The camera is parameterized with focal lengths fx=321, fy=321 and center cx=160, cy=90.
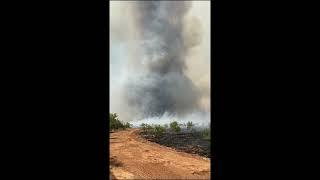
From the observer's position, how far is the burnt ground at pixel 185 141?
14.5 feet

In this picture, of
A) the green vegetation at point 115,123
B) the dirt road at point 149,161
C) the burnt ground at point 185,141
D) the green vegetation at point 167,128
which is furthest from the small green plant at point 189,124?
the green vegetation at point 115,123

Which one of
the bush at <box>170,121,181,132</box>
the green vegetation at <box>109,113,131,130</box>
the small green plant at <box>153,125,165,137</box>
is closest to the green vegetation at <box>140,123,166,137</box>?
the small green plant at <box>153,125,165,137</box>

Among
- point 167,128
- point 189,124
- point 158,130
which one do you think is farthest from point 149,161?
point 189,124

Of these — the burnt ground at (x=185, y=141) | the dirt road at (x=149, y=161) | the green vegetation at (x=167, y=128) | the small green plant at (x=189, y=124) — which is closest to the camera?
the dirt road at (x=149, y=161)

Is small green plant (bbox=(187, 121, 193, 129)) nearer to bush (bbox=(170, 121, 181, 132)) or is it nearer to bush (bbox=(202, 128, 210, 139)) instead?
bush (bbox=(170, 121, 181, 132))

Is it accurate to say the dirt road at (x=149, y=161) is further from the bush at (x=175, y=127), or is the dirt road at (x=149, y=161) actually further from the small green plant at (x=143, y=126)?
the bush at (x=175, y=127)

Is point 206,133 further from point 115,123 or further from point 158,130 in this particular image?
point 115,123

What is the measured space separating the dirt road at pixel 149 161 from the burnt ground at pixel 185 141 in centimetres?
16

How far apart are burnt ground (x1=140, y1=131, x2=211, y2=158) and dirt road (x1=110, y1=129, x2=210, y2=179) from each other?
157mm

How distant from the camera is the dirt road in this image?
11.6 ft

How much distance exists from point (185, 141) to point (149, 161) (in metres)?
1.02
